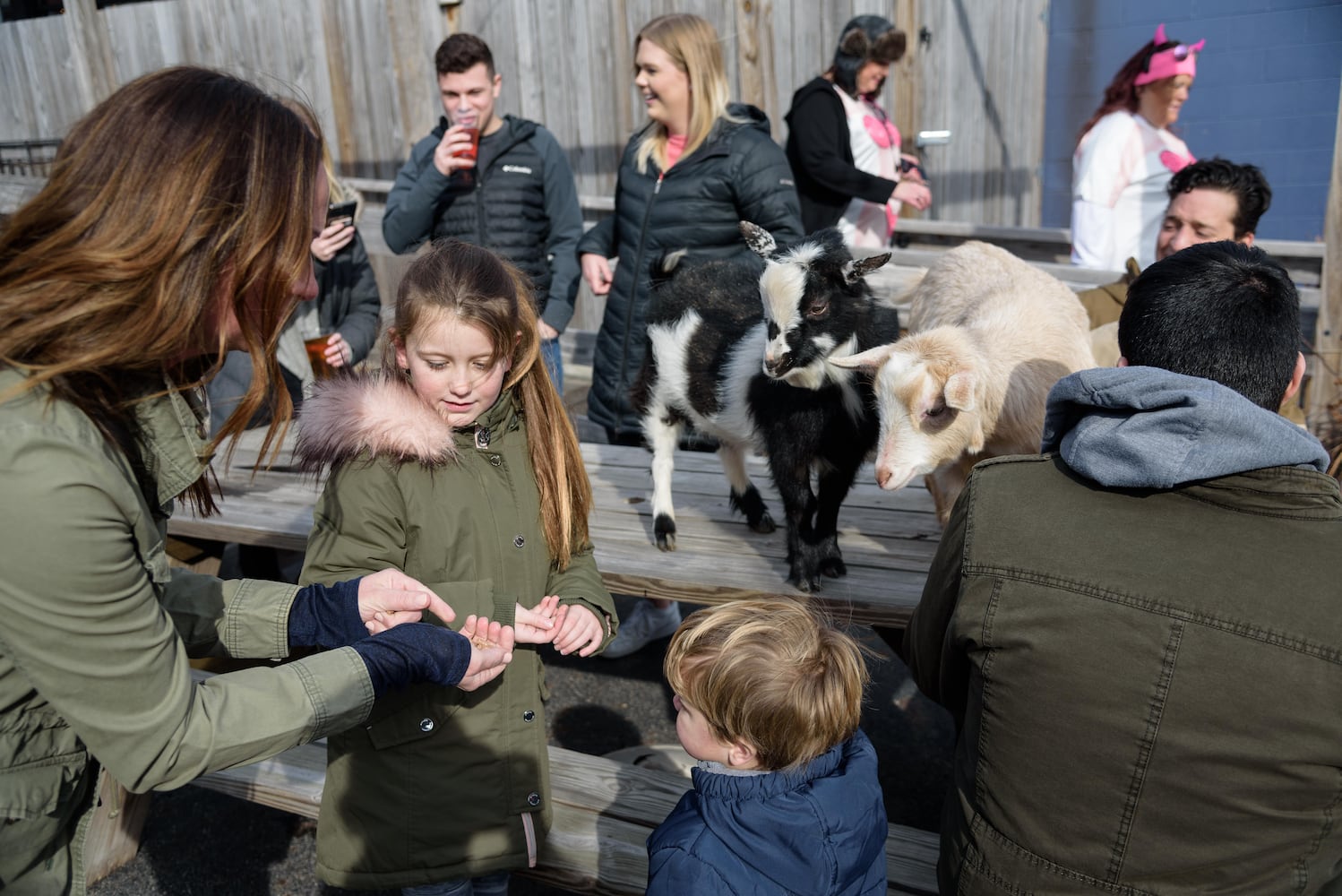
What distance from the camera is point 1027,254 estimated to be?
6703 mm

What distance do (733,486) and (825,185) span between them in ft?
7.20

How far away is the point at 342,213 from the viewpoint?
4.20 m

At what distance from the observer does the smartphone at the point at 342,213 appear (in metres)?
4.14

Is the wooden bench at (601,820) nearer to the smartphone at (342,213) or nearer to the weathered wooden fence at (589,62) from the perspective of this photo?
the smartphone at (342,213)

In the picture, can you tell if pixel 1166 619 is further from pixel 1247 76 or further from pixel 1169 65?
pixel 1247 76

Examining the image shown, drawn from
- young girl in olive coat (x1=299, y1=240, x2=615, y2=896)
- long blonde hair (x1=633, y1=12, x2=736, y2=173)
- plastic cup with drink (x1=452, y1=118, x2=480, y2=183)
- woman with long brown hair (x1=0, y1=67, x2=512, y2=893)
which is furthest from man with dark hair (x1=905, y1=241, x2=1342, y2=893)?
plastic cup with drink (x1=452, y1=118, x2=480, y2=183)

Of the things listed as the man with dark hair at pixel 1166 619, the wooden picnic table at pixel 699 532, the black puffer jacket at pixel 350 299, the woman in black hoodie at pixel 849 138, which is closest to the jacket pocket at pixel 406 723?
the wooden picnic table at pixel 699 532

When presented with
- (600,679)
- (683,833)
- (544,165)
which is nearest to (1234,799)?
(683,833)

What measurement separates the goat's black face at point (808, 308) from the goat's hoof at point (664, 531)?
0.71 meters

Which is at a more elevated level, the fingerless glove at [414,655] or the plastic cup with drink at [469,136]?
the plastic cup with drink at [469,136]

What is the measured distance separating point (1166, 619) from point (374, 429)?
1.56 metres

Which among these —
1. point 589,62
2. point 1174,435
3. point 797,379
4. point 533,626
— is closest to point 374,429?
point 533,626

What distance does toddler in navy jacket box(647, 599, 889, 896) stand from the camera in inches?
64.2

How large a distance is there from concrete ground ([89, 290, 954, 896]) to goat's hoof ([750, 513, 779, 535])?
0.38 m
